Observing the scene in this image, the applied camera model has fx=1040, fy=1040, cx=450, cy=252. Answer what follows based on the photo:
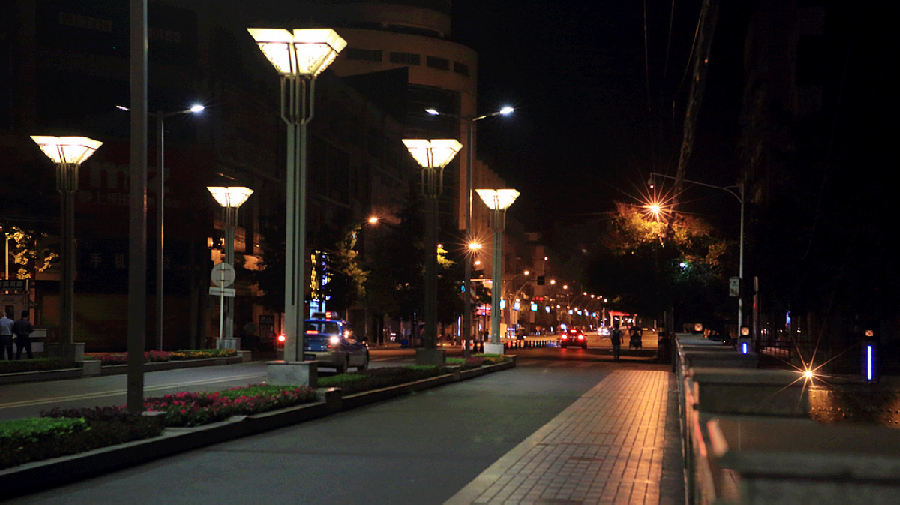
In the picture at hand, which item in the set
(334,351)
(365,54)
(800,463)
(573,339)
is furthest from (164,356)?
(365,54)

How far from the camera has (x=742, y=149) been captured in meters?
87.7

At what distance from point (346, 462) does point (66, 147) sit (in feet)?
61.2

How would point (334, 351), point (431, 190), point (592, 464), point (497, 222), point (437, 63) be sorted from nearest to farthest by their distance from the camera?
point (592, 464), point (431, 190), point (334, 351), point (497, 222), point (437, 63)

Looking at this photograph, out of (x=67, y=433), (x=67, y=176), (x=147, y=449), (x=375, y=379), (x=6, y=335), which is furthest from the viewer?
(x=6, y=335)

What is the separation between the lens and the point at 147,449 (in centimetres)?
1162

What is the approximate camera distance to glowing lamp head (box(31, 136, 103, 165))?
27.1m

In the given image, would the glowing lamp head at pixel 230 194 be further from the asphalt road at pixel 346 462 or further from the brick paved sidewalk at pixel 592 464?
the brick paved sidewalk at pixel 592 464

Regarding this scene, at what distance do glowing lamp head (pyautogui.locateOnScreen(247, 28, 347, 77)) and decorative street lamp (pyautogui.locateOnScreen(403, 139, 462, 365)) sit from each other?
30.4 ft

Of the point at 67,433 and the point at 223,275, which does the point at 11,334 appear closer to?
the point at 223,275

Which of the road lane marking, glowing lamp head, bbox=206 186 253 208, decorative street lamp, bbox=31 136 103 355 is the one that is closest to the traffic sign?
glowing lamp head, bbox=206 186 253 208

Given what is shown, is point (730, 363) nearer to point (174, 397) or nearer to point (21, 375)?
point (174, 397)

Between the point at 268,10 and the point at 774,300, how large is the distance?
74977mm

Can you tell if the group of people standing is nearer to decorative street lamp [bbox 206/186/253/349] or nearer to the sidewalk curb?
decorative street lamp [bbox 206/186/253/349]

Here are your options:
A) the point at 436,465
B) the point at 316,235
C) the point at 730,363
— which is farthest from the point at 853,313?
the point at 316,235
